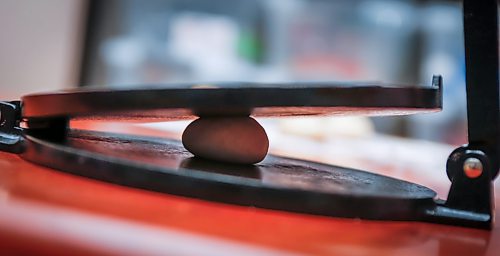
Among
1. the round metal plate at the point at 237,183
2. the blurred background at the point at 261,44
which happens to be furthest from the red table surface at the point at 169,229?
the blurred background at the point at 261,44

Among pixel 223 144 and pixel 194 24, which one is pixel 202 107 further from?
pixel 194 24

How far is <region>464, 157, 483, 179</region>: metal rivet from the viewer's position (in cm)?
A: 34

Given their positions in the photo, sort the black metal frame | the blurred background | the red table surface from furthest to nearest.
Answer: the blurred background
the black metal frame
the red table surface

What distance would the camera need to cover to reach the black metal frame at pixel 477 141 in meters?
0.34

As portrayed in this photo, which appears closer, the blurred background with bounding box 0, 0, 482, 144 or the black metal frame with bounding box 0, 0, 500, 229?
the black metal frame with bounding box 0, 0, 500, 229

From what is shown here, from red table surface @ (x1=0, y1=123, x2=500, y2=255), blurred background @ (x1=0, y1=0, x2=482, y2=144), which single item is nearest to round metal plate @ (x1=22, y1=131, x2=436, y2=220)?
red table surface @ (x1=0, y1=123, x2=500, y2=255)

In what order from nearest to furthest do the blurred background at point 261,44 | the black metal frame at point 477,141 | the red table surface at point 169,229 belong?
the red table surface at point 169,229 < the black metal frame at point 477,141 < the blurred background at point 261,44

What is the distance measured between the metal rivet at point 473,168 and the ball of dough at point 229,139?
14 cm

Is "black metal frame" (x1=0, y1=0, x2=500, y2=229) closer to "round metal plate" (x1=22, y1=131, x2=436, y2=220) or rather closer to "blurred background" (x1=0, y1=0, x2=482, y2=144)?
"round metal plate" (x1=22, y1=131, x2=436, y2=220)

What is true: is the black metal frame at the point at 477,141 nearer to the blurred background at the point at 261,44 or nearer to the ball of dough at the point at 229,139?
the ball of dough at the point at 229,139

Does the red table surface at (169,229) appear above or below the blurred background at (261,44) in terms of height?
below

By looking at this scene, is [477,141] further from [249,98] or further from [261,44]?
[261,44]

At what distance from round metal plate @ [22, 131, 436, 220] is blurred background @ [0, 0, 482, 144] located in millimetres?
1678

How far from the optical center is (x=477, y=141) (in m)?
0.35
